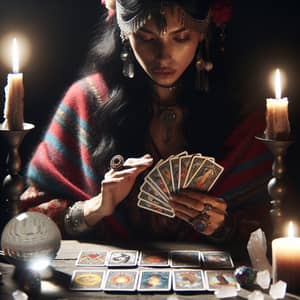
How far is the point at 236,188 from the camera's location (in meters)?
2.75

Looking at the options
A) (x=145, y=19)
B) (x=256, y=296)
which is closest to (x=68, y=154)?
(x=145, y=19)

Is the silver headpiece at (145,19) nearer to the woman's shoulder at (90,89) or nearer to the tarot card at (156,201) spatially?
the woman's shoulder at (90,89)

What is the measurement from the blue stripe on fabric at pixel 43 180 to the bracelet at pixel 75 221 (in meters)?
0.09

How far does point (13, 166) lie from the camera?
8.05 ft

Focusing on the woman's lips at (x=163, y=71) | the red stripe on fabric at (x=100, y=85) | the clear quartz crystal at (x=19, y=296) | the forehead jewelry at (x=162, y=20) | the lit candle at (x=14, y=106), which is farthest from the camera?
the red stripe on fabric at (x=100, y=85)

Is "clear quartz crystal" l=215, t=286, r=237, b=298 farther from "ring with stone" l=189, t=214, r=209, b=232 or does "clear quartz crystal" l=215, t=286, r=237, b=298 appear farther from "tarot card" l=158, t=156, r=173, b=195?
"tarot card" l=158, t=156, r=173, b=195

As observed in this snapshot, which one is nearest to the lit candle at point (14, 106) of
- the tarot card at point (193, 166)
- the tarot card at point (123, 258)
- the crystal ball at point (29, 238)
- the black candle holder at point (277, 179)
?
the crystal ball at point (29, 238)

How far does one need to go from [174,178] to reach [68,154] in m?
Answer: 0.41

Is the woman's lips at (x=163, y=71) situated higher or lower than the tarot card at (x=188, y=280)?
higher

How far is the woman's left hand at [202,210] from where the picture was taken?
8.68ft

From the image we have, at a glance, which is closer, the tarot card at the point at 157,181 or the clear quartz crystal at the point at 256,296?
the clear quartz crystal at the point at 256,296

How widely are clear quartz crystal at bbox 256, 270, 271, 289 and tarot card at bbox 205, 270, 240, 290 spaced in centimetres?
7

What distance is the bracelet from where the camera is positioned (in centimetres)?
271

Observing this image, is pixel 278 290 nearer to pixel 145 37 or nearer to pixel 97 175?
pixel 97 175
